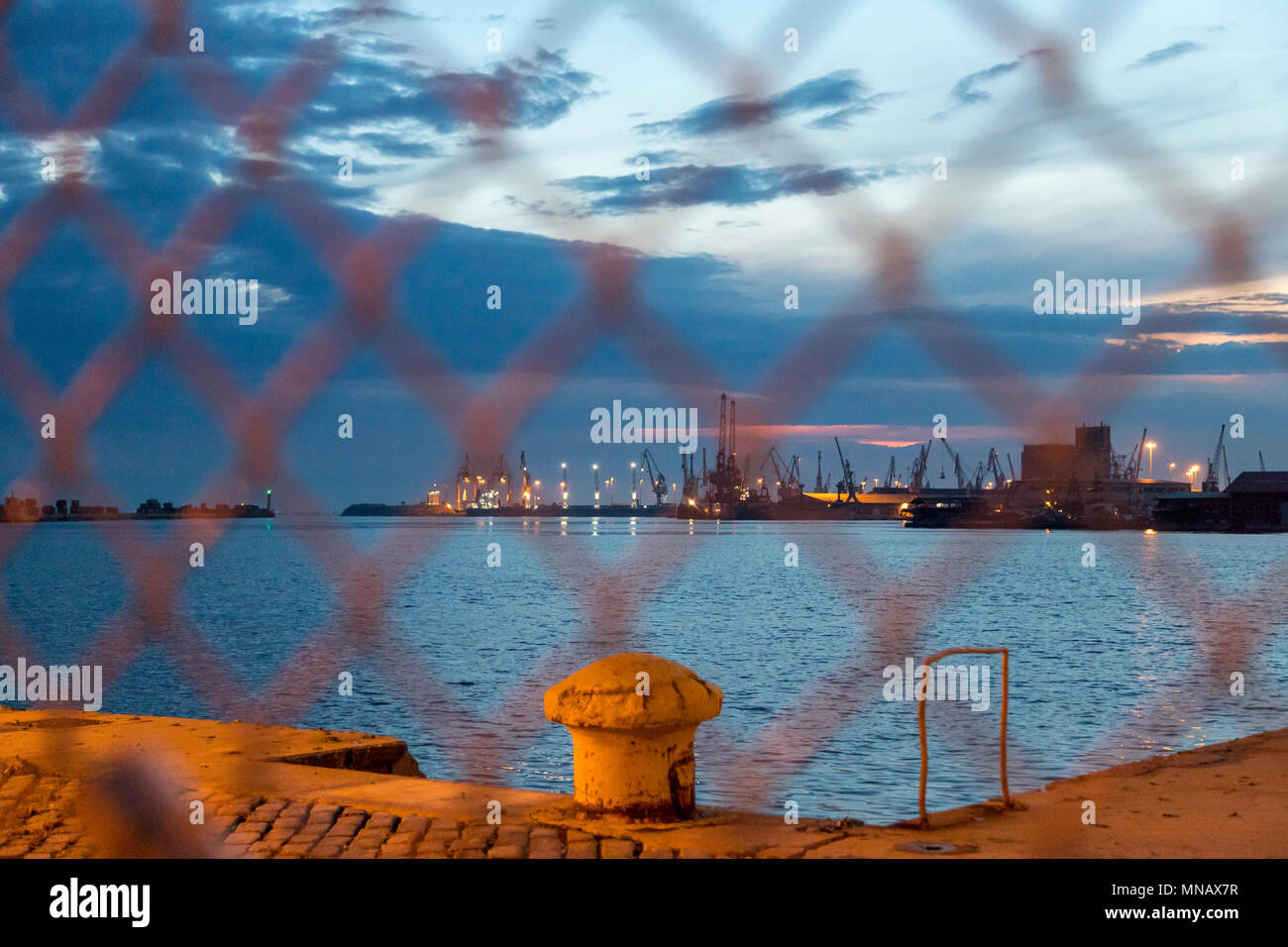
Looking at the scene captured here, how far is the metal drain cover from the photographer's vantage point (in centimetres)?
532

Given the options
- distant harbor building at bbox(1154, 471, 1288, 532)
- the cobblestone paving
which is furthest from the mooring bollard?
distant harbor building at bbox(1154, 471, 1288, 532)

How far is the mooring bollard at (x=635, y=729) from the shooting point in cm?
557

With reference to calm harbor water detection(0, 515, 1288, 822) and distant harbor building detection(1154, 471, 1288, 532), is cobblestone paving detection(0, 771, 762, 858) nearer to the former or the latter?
calm harbor water detection(0, 515, 1288, 822)

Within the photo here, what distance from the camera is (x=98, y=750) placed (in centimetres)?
792

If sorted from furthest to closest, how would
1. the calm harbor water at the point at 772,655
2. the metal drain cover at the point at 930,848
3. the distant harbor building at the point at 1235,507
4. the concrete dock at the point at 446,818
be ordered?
1. the distant harbor building at the point at 1235,507
2. the calm harbor water at the point at 772,655
3. the concrete dock at the point at 446,818
4. the metal drain cover at the point at 930,848

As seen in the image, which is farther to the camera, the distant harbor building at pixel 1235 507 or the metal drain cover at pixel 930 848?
the distant harbor building at pixel 1235 507

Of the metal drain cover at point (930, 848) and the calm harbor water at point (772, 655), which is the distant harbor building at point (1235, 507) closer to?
the calm harbor water at point (772, 655)

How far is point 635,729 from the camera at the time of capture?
18.4ft

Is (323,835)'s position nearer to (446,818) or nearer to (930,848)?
(446,818)

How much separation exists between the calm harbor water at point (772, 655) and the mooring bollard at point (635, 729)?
1176mm

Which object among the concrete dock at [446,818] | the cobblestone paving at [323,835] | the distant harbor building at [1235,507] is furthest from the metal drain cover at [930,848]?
the distant harbor building at [1235,507]

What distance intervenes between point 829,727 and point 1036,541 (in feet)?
402
